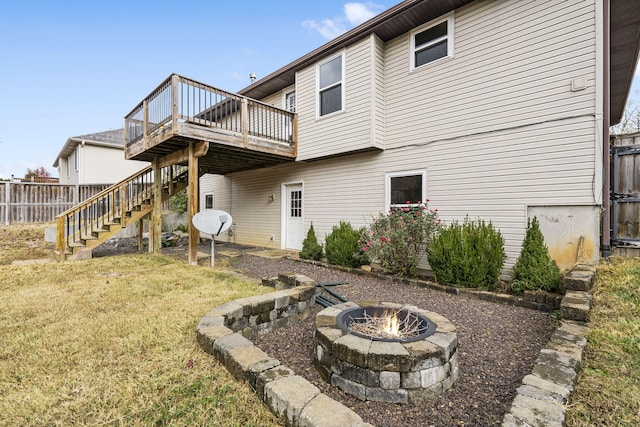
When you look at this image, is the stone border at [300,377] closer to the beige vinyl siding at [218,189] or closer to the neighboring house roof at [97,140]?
the beige vinyl siding at [218,189]

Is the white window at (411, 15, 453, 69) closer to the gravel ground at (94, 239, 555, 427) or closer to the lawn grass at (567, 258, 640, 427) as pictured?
the gravel ground at (94, 239, 555, 427)

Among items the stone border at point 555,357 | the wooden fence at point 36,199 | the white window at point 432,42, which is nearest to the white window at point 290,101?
the white window at point 432,42

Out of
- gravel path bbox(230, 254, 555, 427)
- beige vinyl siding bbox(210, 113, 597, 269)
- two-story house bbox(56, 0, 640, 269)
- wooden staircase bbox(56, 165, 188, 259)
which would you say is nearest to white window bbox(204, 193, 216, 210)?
wooden staircase bbox(56, 165, 188, 259)

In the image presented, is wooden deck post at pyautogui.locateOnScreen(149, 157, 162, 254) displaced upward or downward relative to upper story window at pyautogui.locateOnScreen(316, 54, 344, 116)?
downward

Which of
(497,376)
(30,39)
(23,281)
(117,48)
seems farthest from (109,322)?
(30,39)

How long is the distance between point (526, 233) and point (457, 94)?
9.50 feet

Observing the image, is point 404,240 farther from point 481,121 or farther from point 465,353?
point 465,353

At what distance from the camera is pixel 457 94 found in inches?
224

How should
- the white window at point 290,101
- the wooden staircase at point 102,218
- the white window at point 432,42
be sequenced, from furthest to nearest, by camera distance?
the white window at point 290,101 → the wooden staircase at point 102,218 → the white window at point 432,42

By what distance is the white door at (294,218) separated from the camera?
9.08 m

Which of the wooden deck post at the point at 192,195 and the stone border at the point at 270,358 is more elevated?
the wooden deck post at the point at 192,195

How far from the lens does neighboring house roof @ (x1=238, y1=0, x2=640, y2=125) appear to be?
5130mm

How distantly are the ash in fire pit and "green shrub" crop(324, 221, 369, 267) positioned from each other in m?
3.55

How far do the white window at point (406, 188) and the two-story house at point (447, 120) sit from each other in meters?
0.02
